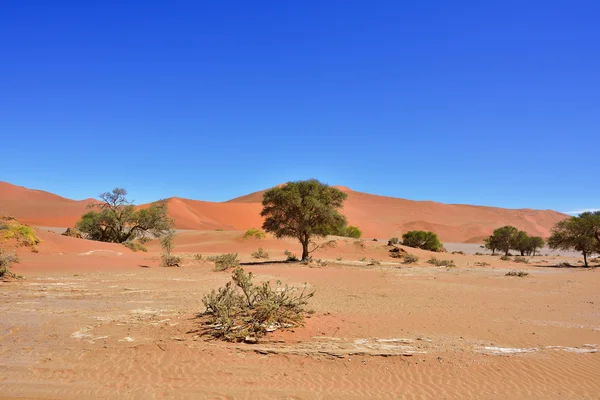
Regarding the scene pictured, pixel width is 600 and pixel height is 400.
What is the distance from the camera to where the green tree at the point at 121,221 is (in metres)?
31.7

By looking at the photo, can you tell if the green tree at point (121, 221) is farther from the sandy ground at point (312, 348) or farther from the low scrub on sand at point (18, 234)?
the sandy ground at point (312, 348)

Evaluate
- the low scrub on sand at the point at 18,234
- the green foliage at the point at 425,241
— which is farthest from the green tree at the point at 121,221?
the green foliage at the point at 425,241

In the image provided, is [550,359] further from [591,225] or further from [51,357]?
[591,225]

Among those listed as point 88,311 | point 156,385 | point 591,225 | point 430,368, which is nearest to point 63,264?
point 88,311

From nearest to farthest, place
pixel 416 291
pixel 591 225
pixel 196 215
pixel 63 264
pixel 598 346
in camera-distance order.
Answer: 1. pixel 598 346
2. pixel 416 291
3. pixel 63 264
4. pixel 591 225
5. pixel 196 215

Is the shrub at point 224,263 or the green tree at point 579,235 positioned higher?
the green tree at point 579,235

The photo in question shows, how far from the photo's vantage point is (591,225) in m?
28.5

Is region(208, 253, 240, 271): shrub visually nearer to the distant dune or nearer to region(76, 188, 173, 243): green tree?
region(76, 188, 173, 243): green tree

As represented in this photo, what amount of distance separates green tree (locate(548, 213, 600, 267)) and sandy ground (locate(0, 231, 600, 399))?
17.7m

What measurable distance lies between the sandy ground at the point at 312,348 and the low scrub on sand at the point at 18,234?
8.73 meters

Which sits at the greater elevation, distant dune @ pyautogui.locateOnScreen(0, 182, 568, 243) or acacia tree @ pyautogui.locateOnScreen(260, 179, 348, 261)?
distant dune @ pyautogui.locateOnScreen(0, 182, 568, 243)

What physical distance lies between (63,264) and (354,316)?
618 inches

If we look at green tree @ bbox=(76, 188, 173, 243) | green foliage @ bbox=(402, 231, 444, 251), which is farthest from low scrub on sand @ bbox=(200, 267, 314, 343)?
green foliage @ bbox=(402, 231, 444, 251)

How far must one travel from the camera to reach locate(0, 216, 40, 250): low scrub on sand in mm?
20734
